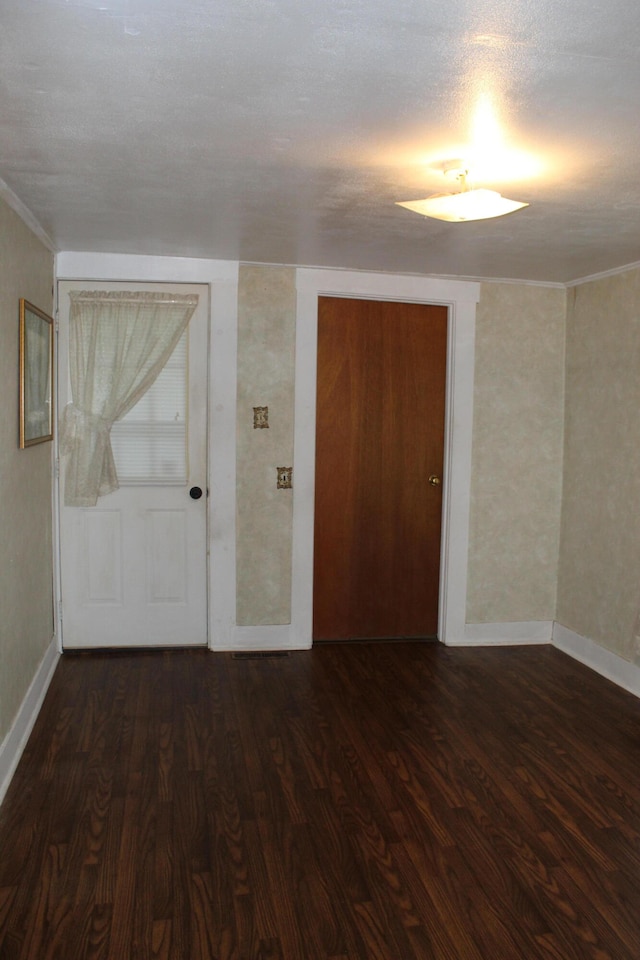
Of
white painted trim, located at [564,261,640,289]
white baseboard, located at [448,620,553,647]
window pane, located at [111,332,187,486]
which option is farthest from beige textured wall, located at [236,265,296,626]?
white painted trim, located at [564,261,640,289]

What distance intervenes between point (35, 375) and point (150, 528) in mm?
1196

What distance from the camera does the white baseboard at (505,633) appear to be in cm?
465

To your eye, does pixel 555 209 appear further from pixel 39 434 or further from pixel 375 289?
pixel 39 434

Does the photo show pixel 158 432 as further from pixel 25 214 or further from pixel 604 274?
pixel 604 274

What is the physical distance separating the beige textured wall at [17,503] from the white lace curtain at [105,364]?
0.98 ft

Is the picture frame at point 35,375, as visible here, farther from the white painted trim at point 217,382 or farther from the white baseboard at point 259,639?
the white baseboard at point 259,639

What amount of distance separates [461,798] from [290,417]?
2310mm

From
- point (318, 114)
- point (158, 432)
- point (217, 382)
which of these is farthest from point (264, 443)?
point (318, 114)

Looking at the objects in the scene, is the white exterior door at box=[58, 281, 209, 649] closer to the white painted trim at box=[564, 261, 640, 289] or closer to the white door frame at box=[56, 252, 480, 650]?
the white door frame at box=[56, 252, 480, 650]

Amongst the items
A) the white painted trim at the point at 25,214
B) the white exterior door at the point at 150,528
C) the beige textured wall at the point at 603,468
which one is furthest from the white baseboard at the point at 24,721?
the beige textured wall at the point at 603,468

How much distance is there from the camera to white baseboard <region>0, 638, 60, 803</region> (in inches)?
111

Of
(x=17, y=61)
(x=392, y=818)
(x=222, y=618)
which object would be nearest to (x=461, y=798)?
(x=392, y=818)

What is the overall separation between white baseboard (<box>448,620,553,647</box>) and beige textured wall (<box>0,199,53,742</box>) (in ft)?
8.07

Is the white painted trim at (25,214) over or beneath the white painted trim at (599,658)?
over
